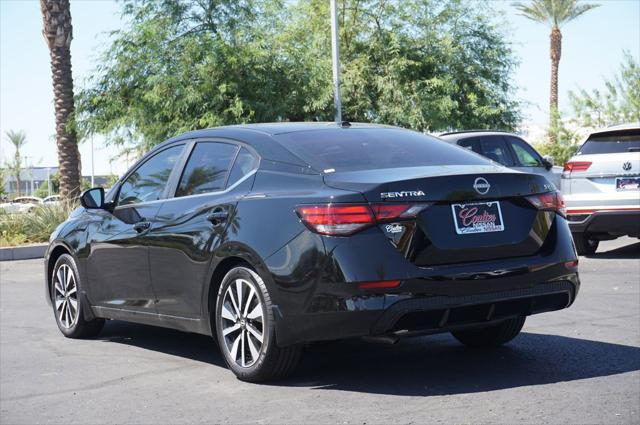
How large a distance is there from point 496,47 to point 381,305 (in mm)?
27749

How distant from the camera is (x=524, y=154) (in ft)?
58.2

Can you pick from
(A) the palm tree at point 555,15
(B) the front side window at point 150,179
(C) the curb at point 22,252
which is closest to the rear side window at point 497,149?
(C) the curb at point 22,252

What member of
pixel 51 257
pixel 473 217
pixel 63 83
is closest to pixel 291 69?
pixel 63 83

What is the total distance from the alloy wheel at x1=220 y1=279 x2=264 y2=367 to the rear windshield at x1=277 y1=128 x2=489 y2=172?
88 cm

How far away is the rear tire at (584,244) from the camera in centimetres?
1479

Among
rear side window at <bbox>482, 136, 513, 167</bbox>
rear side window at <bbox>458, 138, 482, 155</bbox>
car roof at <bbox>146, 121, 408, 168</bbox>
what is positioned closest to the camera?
car roof at <bbox>146, 121, 408, 168</bbox>

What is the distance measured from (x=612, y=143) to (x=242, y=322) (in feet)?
29.5

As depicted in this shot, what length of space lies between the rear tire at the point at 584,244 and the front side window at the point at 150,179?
8293 millimetres

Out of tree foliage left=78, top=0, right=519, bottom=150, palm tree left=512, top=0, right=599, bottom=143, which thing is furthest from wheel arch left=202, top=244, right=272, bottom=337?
palm tree left=512, top=0, right=599, bottom=143

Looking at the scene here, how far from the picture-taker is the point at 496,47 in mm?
32438

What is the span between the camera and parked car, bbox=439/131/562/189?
1697 cm

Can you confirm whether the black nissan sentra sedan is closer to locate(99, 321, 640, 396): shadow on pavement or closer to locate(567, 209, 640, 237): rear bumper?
locate(99, 321, 640, 396): shadow on pavement

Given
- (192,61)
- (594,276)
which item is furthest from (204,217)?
(192,61)

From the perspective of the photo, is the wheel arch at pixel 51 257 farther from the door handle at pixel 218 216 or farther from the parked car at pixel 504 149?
the parked car at pixel 504 149
